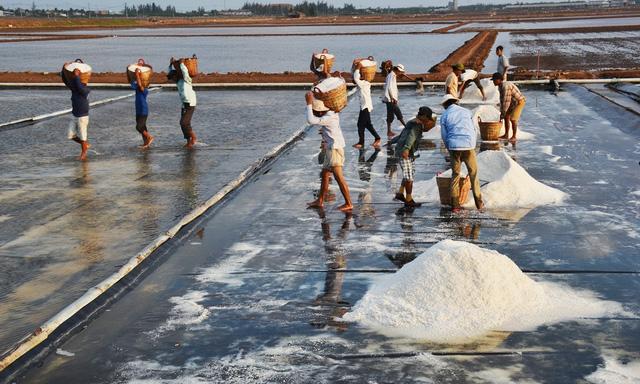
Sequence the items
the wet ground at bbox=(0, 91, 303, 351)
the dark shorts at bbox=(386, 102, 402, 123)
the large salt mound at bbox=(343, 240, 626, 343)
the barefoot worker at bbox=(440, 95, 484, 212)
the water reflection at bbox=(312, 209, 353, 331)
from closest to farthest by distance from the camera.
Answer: the large salt mound at bbox=(343, 240, 626, 343) → the water reflection at bbox=(312, 209, 353, 331) → the wet ground at bbox=(0, 91, 303, 351) → the barefoot worker at bbox=(440, 95, 484, 212) → the dark shorts at bbox=(386, 102, 402, 123)

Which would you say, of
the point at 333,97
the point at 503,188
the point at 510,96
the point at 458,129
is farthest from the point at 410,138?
the point at 510,96

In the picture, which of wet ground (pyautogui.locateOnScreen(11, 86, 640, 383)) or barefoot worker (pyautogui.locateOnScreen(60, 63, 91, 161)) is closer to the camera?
wet ground (pyautogui.locateOnScreen(11, 86, 640, 383))

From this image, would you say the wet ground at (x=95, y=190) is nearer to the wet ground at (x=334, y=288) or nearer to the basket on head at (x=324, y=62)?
the wet ground at (x=334, y=288)

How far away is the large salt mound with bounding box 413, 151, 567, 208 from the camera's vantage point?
11.6m

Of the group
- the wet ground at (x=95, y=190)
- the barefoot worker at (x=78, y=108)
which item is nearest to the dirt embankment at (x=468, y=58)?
the wet ground at (x=95, y=190)

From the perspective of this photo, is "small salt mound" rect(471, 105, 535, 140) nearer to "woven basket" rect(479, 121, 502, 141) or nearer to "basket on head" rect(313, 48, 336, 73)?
"woven basket" rect(479, 121, 502, 141)

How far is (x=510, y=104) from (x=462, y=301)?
10206 mm

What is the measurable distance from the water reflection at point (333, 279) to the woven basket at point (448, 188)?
1350mm

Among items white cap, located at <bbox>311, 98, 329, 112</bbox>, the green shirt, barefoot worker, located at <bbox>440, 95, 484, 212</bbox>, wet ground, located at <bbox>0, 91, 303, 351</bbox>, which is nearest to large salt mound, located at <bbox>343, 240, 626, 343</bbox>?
wet ground, located at <bbox>0, 91, 303, 351</bbox>

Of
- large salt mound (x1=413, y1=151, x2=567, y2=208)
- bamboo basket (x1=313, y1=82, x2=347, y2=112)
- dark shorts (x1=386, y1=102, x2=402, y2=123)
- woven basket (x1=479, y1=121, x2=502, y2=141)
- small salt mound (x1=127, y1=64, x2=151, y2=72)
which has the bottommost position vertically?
large salt mound (x1=413, y1=151, x2=567, y2=208)

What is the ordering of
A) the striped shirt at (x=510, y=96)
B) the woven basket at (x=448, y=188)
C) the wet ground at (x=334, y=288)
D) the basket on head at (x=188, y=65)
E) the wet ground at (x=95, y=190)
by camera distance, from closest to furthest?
the wet ground at (x=334, y=288) → the wet ground at (x=95, y=190) → the woven basket at (x=448, y=188) → the basket on head at (x=188, y=65) → the striped shirt at (x=510, y=96)

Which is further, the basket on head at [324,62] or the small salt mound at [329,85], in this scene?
the basket on head at [324,62]

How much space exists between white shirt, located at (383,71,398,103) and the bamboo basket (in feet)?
18.4

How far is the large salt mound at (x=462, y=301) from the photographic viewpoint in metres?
7.14
